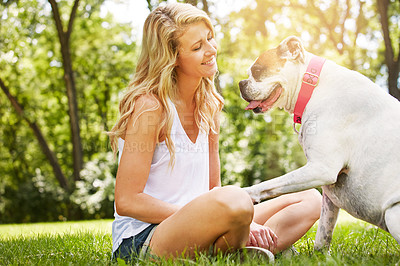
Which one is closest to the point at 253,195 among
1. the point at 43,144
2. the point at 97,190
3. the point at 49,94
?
the point at 97,190

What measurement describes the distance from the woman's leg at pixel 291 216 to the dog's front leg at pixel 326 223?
0.48ft

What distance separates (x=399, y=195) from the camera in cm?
219

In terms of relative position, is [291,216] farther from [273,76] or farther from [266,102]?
[273,76]

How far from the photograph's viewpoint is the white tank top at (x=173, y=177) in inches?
105

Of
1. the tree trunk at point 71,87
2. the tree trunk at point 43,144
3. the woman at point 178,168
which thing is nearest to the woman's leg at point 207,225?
the woman at point 178,168

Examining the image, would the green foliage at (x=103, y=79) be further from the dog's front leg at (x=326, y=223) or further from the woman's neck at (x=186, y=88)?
the dog's front leg at (x=326, y=223)

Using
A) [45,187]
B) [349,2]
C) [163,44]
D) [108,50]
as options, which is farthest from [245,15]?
[163,44]

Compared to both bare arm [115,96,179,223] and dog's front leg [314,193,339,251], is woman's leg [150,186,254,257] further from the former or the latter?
dog's front leg [314,193,339,251]

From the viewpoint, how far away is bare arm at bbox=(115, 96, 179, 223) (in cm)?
249

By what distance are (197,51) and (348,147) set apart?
123 cm

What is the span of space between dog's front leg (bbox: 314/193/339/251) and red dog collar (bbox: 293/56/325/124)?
0.64 metres

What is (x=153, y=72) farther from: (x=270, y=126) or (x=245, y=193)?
(x=270, y=126)

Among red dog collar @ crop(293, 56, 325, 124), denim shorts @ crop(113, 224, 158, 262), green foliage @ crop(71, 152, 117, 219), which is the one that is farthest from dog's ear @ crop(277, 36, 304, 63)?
green foliage @ crop(71, 152, 117, 219)

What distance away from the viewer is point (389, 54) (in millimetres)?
10203
